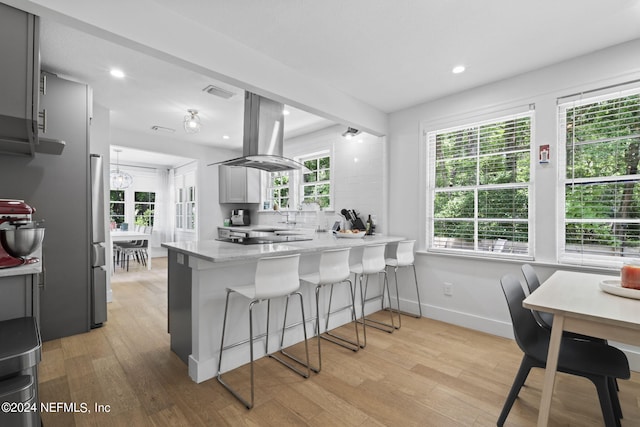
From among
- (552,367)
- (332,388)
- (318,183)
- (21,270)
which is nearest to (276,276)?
(332,388)

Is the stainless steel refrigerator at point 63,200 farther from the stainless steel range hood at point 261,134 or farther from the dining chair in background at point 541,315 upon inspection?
the dining chair in background at point 541,315

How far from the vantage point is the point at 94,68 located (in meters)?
2.90

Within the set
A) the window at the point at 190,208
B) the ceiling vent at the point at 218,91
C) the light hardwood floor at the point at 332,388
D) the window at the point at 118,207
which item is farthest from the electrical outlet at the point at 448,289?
the window at the point at 118,207

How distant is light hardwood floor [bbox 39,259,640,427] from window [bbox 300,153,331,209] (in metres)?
2.45

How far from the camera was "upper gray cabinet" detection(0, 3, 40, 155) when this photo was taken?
1.77m

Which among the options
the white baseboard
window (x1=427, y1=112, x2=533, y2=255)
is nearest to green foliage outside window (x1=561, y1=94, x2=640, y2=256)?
window (x1=427, y1=112, x2=533, y2=255)

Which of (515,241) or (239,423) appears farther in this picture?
(515,241)

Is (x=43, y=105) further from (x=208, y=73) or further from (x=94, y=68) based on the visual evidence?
(x=208, y=73)

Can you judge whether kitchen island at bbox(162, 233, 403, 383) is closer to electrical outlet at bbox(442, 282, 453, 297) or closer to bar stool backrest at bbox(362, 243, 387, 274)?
bar stool backrest at bbox(362, 243, 387, 274)

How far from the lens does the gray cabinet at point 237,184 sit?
637 centimetres

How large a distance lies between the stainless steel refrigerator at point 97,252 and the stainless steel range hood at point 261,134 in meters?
1.37

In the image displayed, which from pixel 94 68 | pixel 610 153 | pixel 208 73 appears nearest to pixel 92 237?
pixel 94 68

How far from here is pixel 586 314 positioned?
1.31 m

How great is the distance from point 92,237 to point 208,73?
221 centimetres
